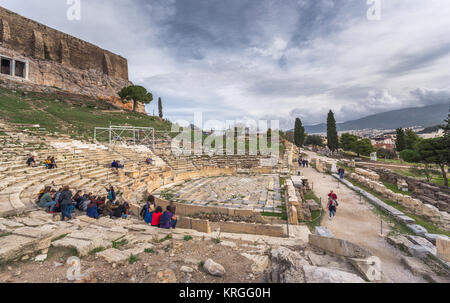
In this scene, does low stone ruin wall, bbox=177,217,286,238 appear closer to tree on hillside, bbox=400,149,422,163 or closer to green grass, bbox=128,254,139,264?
green grass, bbox=128,254,139,264

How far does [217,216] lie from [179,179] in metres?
8.64

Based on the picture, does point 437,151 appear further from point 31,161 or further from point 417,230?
point 31,161

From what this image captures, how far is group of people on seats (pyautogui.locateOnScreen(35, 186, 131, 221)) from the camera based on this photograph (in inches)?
244

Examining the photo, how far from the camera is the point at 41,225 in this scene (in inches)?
189

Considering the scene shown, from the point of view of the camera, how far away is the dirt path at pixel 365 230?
4.74 m

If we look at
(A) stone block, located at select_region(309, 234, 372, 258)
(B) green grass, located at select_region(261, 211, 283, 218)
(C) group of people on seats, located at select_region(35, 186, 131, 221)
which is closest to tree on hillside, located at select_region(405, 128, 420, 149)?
(B) green grass, located at select_region(261, 211, 283, 218)

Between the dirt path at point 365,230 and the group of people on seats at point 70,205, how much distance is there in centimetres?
837

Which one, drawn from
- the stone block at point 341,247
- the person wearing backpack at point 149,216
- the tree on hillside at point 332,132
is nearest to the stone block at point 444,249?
the stone block at point 341,247

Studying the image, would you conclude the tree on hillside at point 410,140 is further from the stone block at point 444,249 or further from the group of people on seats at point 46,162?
the group of people on seats at point 46,162

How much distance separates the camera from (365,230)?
24.5ft
